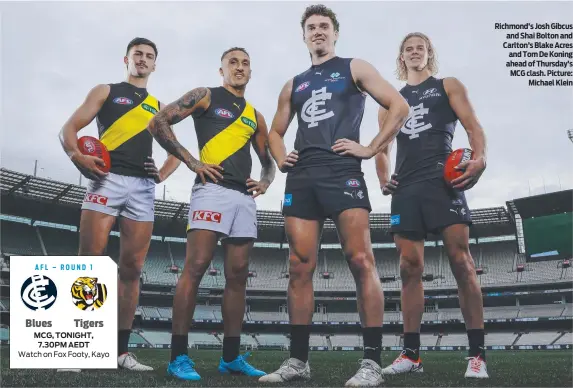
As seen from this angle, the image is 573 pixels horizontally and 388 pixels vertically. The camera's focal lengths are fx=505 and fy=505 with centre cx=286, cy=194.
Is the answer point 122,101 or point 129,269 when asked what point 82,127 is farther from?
point 129,269

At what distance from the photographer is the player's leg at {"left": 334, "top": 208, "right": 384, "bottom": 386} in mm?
3848

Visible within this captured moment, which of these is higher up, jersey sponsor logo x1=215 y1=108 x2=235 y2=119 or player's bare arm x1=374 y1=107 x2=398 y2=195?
jersey sponsor logo x1=215 y1=108 x2=235 y2=119

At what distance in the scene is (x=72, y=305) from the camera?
4.52m

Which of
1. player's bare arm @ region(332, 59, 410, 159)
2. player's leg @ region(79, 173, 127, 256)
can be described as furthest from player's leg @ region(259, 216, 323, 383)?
player's leg @ region(79, 173, 127, 256)

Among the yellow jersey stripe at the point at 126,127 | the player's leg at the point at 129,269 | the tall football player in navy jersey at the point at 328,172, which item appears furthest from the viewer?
the yellow jersey stripe at the point at 126,127

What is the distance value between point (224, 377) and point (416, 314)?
2.10 metres

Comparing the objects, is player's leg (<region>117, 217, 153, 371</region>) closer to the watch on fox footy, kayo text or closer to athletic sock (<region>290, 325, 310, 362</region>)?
the watch on fox footy, kayo text

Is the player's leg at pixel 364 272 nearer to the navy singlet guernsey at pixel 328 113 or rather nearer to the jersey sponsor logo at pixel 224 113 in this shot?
the navy singlet guernsey at pixel 328 113

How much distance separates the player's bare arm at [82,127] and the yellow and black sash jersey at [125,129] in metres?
0.09

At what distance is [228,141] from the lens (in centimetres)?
498

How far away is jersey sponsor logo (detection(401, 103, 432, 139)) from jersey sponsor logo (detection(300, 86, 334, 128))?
1.43m

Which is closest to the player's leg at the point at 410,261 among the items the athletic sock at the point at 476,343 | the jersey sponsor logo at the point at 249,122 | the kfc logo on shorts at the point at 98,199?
the athletic sock at the point at 476,343

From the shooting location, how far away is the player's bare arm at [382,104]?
4.14 m

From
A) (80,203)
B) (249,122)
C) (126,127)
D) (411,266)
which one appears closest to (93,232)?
(126,127)
